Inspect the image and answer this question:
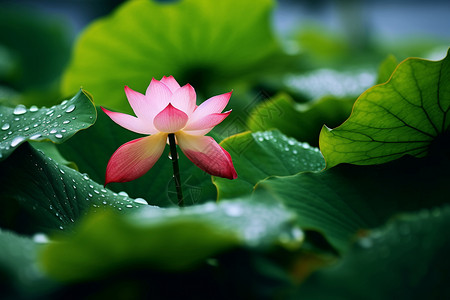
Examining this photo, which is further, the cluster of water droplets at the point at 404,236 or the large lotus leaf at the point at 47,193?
the large lotus leaf at the point at 47,193

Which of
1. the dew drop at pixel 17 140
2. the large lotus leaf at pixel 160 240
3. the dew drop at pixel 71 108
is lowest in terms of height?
the large lotus leaf at pixel 160 240

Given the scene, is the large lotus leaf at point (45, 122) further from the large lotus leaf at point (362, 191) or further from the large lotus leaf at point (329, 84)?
the large lotus leaf at point (329, 84)

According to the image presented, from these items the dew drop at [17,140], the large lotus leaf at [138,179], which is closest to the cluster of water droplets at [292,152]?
the large lotus leaf at [138,179]

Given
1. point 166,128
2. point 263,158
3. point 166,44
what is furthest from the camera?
point 166,44

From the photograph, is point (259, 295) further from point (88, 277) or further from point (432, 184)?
point (432, 184)

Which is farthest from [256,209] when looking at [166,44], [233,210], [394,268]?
[166,44]

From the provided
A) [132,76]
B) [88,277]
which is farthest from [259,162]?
[132,76]

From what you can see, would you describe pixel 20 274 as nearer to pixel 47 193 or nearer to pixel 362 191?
pixel 47 193
